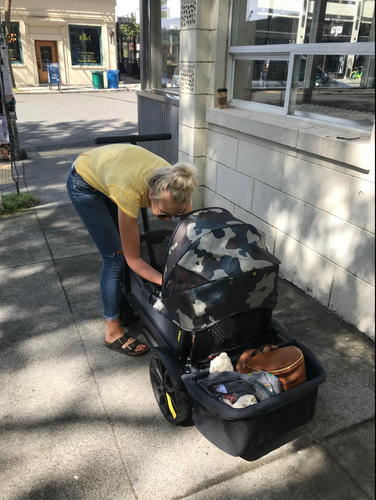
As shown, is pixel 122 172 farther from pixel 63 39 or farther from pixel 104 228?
pixel 63 39

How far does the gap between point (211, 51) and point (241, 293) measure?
11.9 ft

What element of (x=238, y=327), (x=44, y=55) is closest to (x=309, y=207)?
(x=238, y=327)

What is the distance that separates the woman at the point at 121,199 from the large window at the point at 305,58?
5.39ft

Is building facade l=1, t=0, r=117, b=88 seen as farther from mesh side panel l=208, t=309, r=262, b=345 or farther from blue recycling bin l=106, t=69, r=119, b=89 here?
mesh side panel l=208, t=309, r=262, b=345

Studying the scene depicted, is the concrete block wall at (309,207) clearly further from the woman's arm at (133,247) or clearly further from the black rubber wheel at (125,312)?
the black rubber wheel at (125,312)

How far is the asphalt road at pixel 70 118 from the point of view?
11289 mm

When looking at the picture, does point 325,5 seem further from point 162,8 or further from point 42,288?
point 162,8

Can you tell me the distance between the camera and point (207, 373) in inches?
85.0

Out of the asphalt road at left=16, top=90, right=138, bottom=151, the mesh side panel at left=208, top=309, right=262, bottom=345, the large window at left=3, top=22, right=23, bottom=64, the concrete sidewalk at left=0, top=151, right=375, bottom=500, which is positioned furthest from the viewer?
the large window at left=3, top=22, right=23, bottom=64

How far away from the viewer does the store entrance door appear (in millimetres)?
25109

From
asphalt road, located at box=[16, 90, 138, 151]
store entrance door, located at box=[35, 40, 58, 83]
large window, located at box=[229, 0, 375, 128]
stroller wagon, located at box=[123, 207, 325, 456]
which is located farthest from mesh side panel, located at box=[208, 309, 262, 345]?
store entrance door, located at box=[35, 40, 58, 83]

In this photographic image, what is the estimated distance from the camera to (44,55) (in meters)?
25.5

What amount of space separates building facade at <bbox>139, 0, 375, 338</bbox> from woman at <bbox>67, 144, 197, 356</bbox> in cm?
119

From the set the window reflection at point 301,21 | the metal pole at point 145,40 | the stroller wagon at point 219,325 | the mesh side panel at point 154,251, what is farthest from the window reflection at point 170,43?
the stroller wagon at point 219,325
